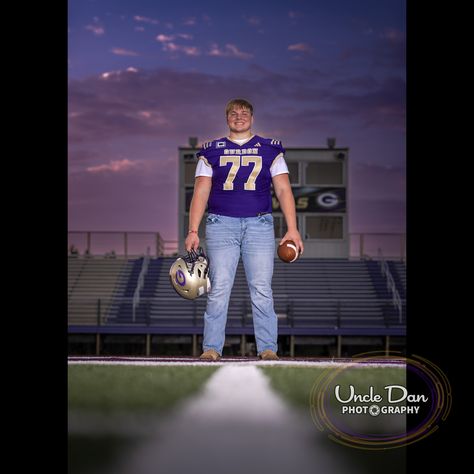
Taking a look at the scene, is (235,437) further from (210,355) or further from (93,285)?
(93,285)

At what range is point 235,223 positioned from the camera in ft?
14.0

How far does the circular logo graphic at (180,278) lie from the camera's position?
4.23 m

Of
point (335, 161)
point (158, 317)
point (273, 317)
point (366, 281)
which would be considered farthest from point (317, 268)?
point (273, 317)

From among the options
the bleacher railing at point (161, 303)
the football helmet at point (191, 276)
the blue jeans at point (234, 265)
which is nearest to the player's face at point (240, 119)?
the blue jeans at point (234, 265)

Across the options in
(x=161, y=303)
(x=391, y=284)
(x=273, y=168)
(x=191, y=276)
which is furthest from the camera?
(x=391, y=284)

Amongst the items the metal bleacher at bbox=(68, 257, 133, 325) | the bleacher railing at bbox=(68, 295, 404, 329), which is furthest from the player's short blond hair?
the metal bleacher at bbox=(68, 257, 133, 325)

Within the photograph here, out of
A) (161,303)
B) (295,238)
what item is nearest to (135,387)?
(295,238)

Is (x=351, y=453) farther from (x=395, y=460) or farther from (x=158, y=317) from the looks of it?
(x=158, y=317)

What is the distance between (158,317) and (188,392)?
819 inches

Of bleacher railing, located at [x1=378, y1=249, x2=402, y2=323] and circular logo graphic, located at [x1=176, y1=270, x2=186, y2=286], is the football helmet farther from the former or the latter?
bleacher railing, located at [x1=378, y1=249, x2=402, y2=323]

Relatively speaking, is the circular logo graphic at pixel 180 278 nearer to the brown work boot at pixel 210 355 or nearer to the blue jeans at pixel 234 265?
the blue jeans at pixel 234 265

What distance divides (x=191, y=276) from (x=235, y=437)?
1.09 m

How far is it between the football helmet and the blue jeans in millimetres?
46

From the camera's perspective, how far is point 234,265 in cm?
429
